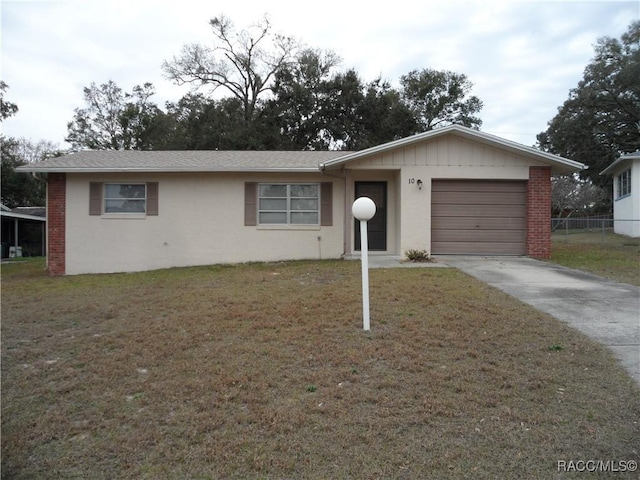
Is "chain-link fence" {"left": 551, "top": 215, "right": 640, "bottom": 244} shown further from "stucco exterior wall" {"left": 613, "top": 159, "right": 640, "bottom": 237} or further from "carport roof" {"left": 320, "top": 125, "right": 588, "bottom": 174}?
"carport roof" {"left": 320, "top": 125, "right": 588, "bottom": 174}

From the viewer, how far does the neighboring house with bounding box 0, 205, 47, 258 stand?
2238 cm

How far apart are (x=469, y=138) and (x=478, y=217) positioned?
206cm

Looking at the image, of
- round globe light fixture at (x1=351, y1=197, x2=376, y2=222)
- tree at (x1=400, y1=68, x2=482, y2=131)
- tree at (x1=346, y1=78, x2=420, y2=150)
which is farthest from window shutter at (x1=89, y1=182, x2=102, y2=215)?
tree at (x1=400, y1=68, x2=482, y2=131)

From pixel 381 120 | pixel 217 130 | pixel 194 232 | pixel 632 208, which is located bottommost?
pixel 194 232

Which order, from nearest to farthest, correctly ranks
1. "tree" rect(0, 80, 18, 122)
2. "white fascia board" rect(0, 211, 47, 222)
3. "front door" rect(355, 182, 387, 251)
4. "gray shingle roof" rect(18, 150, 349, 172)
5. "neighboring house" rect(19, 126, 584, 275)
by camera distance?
1. "neighboring house" rect(19, 126, 584, 275)
2. "gray shingle roof" rect(18, 150, 349, 172)
3. "front door" rect(355, 182, 387, 251)
4. "white fascia board" rect(0, 211, 47, 222)
5. "tree" rect(0, 80, 18, 122)

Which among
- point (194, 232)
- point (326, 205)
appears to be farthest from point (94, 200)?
point (326, 205)

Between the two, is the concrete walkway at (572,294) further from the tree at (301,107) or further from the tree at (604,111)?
the tree at (604,111)

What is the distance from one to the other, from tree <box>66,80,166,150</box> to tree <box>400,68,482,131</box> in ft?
62.8

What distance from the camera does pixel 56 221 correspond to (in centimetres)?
1191

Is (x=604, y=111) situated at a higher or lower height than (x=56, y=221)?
higher

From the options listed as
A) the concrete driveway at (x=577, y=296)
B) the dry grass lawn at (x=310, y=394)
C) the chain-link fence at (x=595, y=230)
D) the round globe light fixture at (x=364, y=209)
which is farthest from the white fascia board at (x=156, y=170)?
the chain-link fence at (x=595, y=230)

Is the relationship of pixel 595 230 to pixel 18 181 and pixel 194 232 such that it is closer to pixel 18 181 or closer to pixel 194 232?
pixel 194 232

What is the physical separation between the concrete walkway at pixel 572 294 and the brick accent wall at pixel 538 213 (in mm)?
579

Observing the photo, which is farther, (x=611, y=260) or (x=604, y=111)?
(x=604, y=111)
